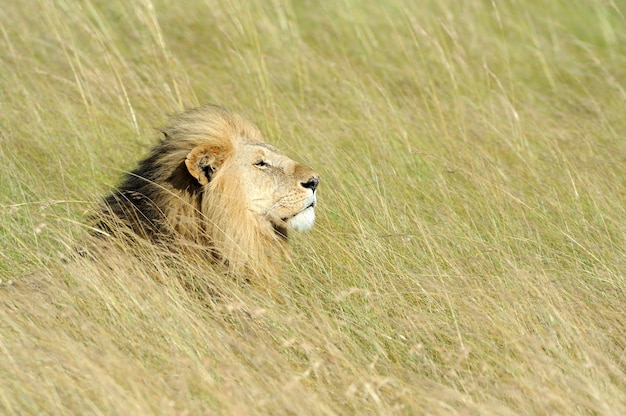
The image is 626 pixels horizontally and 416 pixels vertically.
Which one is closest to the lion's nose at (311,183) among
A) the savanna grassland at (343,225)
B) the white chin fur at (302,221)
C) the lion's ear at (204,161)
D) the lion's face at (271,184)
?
the lion's face at (271,184)

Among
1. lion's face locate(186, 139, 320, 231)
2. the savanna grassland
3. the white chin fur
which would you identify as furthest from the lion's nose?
the savanna grassland

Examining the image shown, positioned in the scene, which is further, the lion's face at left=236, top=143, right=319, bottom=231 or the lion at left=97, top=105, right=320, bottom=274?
the lion's face at left=236, top=143, right=319, bottom=231

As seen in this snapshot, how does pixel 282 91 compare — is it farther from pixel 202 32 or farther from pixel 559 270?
pixel 559 270

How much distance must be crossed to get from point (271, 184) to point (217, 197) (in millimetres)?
266

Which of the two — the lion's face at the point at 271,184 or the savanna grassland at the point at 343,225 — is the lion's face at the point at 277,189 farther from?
the savanna grassland at the point at 343,225

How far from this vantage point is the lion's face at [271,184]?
4.36 m

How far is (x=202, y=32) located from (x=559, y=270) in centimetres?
418

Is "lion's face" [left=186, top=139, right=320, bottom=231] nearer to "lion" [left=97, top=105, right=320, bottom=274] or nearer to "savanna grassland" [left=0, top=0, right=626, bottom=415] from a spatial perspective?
"lion" [left=97, top=105, right=320, bottom=274]

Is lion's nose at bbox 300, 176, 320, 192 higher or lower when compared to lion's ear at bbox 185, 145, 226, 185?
lower

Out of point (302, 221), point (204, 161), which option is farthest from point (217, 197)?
point (302, 221)

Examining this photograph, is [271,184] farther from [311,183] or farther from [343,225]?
[343,225]

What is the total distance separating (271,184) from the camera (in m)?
4.40

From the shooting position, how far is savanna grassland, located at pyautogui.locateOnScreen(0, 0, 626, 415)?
331cm

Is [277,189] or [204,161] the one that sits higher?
[204,161]
